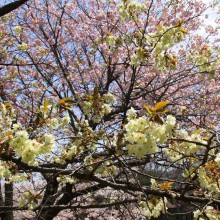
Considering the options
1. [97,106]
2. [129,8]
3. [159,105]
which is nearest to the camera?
[159,105]

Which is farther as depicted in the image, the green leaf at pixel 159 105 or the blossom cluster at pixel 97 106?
the blossom cluster at pixel 97 106

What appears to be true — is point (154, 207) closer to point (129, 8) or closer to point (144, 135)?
point (144, 135)

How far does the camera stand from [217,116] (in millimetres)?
8859

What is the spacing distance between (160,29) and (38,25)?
671 centimetres

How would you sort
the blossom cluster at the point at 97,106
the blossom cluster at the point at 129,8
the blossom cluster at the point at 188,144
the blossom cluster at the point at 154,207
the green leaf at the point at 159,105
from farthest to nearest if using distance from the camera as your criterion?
the blossom cluster at the point at 129,8
the blossom cluster at the point at 97,106
the blossom cluster at the point at 154,207
the blossom cluster at the point at 188,144
the green leaf at the point at 159,105

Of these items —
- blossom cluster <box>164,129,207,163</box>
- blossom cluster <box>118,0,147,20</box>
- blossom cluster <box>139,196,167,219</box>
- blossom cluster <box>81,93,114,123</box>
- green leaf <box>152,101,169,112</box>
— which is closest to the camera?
green leaf <box>152,101,169,112</box>

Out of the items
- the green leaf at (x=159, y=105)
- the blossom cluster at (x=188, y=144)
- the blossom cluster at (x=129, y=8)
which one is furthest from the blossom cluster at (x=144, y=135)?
the blossom cluster at (x=129, y=8)

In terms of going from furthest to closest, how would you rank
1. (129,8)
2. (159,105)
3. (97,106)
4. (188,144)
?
(129,8)
(97,106)
(188,144)
(159,105)

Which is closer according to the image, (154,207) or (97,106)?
(154,207)

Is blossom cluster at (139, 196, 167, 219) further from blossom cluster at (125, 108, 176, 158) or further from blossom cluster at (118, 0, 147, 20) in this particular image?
blossom cluster at (118, 0, 147, 20)

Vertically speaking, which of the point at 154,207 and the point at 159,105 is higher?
the point at 159,105

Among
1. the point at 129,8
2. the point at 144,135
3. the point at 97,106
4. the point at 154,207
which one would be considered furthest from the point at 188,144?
the point at 129,8

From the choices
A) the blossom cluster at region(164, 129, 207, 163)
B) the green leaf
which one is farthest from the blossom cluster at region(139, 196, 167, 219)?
the green leaf

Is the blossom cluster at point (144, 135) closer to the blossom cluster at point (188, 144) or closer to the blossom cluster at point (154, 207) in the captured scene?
the blossom cluster at point (188, 144)
